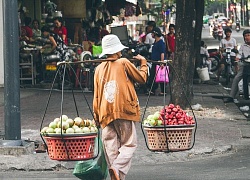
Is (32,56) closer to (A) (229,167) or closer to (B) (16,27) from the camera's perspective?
(B) (16,27)

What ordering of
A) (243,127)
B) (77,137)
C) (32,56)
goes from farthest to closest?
(32,56), (243,127), (77,137)

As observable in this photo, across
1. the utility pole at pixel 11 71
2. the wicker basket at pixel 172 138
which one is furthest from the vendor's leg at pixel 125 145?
the utility pole at pixel 11 71

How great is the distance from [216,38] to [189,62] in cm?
5098

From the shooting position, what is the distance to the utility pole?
10820mm

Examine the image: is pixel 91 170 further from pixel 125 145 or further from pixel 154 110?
pixel 154 110

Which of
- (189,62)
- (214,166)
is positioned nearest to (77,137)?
(214,166)

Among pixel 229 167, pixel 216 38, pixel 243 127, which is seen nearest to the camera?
pixel 229 167

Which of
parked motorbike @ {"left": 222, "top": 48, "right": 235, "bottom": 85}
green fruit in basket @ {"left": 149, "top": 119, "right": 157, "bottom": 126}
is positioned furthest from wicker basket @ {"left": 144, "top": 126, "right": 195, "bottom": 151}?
parked motorbike @ {"left": 222, "top": 48, "right": 235, "bottom": 85}

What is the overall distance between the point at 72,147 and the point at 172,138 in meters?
1.15

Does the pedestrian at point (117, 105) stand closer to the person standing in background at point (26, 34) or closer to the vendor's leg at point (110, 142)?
the vendor's leg at point (110, 142)

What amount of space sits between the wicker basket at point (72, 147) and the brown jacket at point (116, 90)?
0.38 m

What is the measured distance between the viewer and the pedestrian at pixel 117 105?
795cm

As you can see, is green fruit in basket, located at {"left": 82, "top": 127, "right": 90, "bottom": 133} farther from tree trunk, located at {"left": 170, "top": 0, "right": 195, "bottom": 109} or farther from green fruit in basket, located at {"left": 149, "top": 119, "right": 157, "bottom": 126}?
tree trunk, located at {"left": 170, "top": 0, "right": 195, "bottom": 109}

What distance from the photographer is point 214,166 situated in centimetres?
1016
